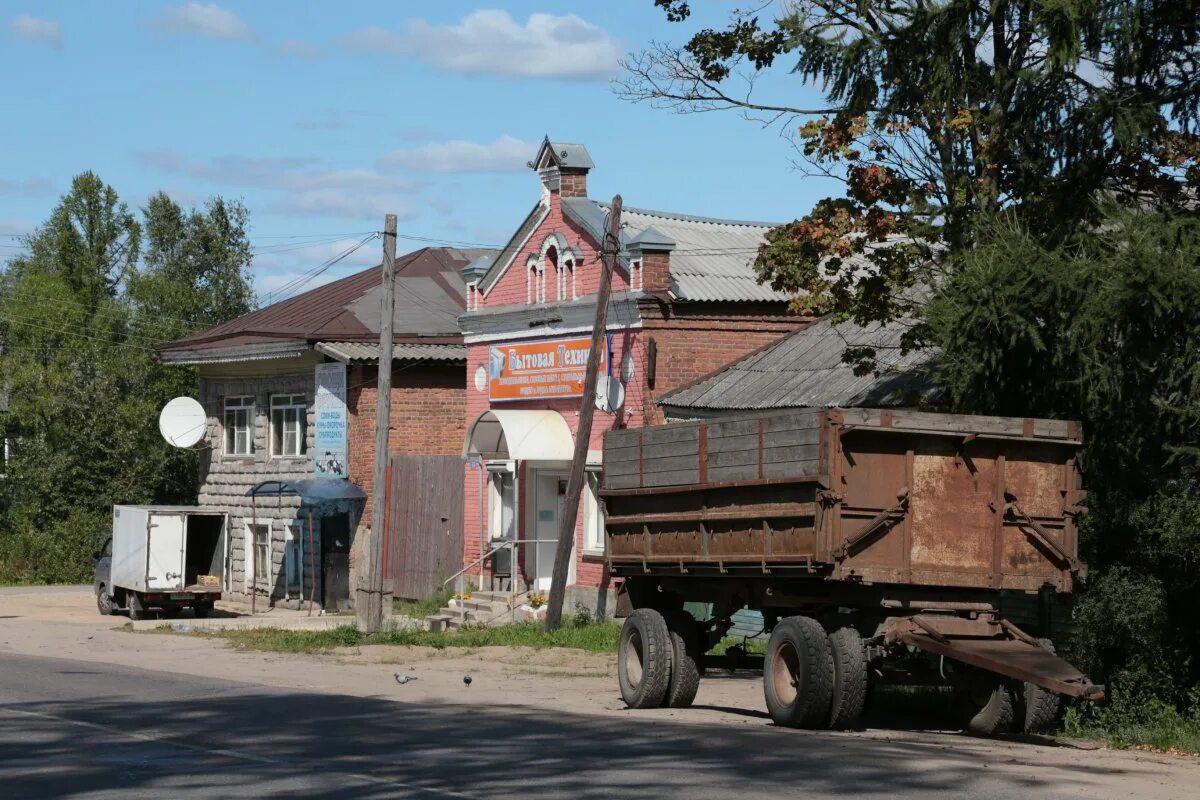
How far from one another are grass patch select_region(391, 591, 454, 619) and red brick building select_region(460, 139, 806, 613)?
3.26 ft

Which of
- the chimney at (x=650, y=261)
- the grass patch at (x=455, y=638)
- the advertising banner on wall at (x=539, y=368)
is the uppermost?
the chimney at (x=650, y=261)

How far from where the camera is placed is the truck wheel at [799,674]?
544 inches

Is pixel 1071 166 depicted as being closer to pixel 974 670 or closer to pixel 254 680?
pixel 974 670

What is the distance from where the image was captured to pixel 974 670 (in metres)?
13.7

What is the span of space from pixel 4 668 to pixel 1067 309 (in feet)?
44.9

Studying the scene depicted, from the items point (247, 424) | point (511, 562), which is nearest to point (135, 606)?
point (247, 424)

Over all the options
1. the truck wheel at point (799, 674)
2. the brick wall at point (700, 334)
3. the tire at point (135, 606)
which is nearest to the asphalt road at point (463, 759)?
the truck wheel at point (799, 674)

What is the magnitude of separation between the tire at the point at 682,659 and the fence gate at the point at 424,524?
16564 millimetres

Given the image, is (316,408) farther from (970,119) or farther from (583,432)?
(970,119)

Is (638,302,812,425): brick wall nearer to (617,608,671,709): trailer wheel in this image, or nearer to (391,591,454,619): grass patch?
(391,591,454,619): grass patch

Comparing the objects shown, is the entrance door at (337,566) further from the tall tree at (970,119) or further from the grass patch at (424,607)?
the tall tree at (970,119)

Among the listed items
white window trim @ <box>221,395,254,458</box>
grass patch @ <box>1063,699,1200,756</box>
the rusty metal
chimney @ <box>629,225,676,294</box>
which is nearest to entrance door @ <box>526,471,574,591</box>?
chimney @ <box>629,225,676,294</box>

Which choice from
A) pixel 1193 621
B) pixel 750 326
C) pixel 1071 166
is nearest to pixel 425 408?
pixel 750 326

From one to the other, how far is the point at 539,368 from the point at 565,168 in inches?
146
